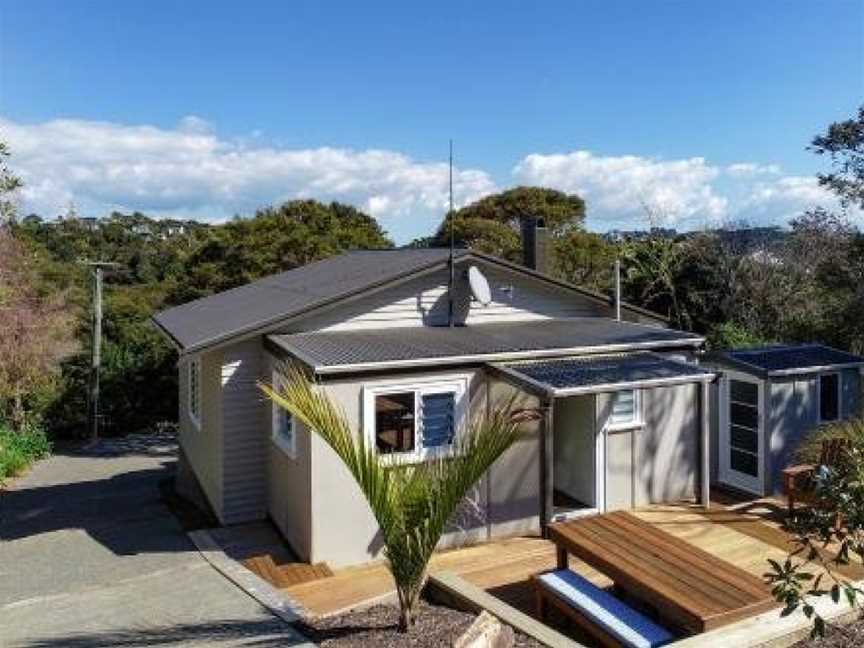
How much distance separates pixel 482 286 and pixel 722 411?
487 cm

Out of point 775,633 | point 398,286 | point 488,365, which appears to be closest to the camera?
point 775,633

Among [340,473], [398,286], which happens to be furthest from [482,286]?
[340,473]

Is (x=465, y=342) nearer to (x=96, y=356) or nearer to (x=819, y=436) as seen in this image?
(x=819, y=436)

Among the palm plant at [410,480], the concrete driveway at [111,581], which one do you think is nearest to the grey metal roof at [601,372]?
the palm plant at [410,480]

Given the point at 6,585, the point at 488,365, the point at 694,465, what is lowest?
the point at 6,585

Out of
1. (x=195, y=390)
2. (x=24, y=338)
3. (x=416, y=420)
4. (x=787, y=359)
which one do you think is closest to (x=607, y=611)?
(x=416, y=420)

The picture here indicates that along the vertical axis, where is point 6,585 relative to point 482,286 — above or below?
below

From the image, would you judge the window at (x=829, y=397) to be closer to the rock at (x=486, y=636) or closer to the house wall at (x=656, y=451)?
the house wall at (x=656, y=451)

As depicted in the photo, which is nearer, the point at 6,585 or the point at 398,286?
→ the point at 6,585

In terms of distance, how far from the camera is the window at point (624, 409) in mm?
12297

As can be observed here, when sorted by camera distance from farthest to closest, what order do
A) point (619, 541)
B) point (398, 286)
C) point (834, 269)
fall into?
point (834, 269)
point (398, 286)
point (619, 541)

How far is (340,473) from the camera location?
10422 millimetres

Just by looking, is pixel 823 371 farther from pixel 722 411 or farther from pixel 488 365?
pixel 488 365

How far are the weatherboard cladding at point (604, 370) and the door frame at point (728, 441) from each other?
68.8 inches
